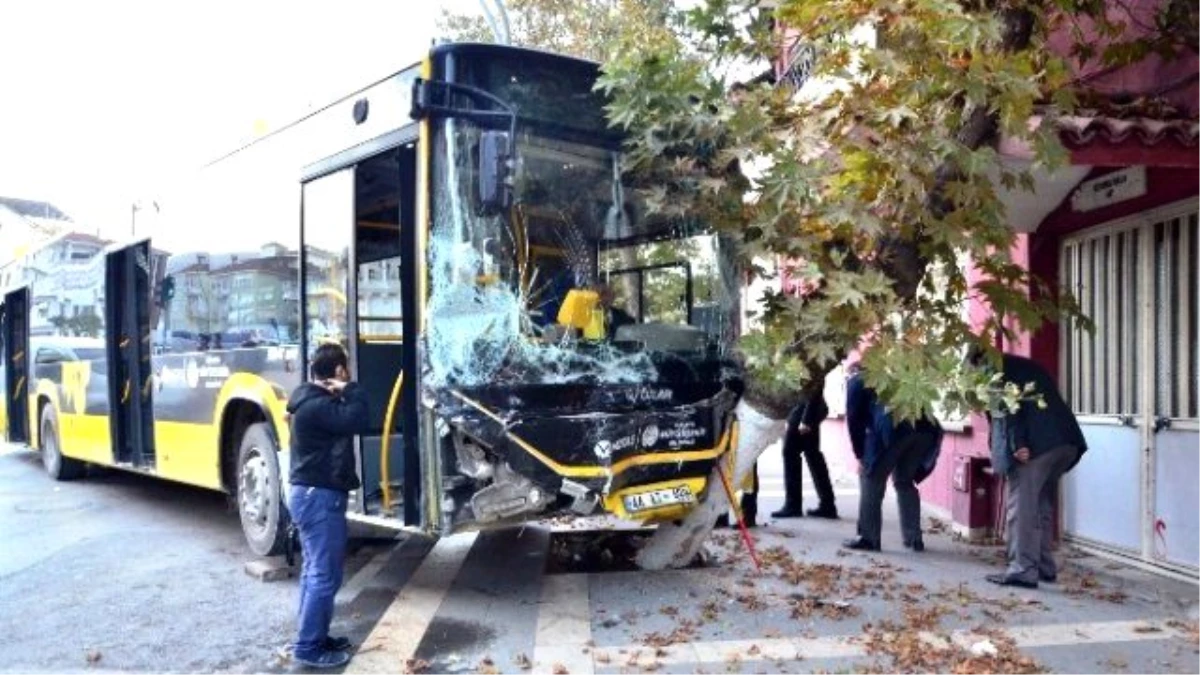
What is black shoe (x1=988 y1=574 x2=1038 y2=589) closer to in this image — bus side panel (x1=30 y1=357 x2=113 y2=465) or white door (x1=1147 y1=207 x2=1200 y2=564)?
white door (x1=1147 y1=207 x2=1200 y2=564)

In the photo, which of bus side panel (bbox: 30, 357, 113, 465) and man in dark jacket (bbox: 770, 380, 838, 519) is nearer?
man in dark jacket (bbox: 770, 380, 838, 519)

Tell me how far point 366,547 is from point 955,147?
18.4 ft

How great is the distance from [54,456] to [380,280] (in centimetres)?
848

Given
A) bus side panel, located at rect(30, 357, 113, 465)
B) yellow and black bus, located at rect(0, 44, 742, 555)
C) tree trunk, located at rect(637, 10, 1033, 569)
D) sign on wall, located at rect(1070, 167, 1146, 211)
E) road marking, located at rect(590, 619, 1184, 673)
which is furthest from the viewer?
bus side panel, located at rect(30, 357, 113, 465)

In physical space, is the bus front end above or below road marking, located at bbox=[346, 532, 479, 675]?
above

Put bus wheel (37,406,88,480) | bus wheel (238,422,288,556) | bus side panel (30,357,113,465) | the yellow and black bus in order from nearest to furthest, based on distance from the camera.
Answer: the yellow and black bus → bus wheel (238,422,288,556) → bus side panel (30,357,113,465) → bus wheel (37,406,88,480)

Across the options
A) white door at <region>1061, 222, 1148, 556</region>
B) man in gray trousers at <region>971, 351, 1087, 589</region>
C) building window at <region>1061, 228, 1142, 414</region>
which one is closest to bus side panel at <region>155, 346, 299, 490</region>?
man in gray trousers at <region>971, 351, 1087, 589</region>

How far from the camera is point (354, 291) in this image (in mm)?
6422

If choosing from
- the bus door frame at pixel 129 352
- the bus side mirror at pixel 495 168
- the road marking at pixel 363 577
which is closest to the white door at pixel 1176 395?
the bus side mirror at pixel 495 168

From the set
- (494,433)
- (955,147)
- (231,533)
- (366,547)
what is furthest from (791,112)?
(231,533)

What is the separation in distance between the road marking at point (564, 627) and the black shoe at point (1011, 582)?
269 centimetres

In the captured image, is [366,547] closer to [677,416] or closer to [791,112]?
[677,416]

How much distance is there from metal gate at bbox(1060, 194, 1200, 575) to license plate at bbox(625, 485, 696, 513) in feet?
8.56

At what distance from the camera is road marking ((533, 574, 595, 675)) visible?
17.0 feet
